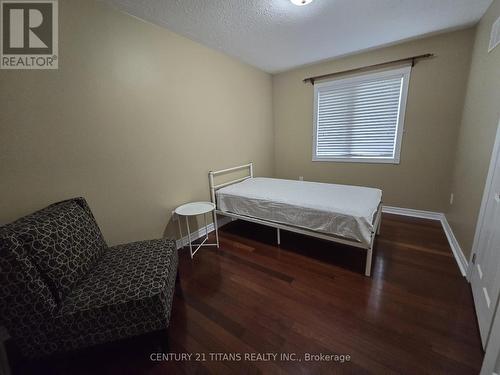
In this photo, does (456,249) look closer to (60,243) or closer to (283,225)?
(283,225)

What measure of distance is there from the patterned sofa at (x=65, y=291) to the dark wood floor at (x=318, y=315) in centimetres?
18

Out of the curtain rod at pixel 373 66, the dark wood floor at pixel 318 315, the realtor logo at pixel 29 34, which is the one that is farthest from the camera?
the curtain rod at pixel 373 66

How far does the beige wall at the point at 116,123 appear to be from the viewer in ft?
4.71

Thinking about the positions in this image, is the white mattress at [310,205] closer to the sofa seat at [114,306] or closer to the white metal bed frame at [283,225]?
the white metal bed frame at [283,225]

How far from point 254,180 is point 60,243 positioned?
247 centimetres

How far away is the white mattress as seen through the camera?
1879 millimetres

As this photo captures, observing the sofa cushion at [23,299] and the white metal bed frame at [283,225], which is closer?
the sofa cushion at [23,299]

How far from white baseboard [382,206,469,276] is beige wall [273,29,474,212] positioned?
0.25ft

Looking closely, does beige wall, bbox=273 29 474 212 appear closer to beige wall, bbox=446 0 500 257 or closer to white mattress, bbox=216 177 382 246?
beige wall, bbox=446 0 500 257

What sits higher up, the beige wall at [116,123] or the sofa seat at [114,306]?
the beige wall at [116,123]

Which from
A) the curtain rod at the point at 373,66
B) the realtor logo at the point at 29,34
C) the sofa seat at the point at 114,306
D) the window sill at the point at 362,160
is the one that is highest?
the curtain rod at the point at 373,66

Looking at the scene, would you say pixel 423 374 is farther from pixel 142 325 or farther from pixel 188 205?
pixel 188 205

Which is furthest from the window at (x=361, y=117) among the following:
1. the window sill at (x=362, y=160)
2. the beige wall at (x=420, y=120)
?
the beige wall at (x=420, y=120)

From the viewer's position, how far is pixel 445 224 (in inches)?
106
